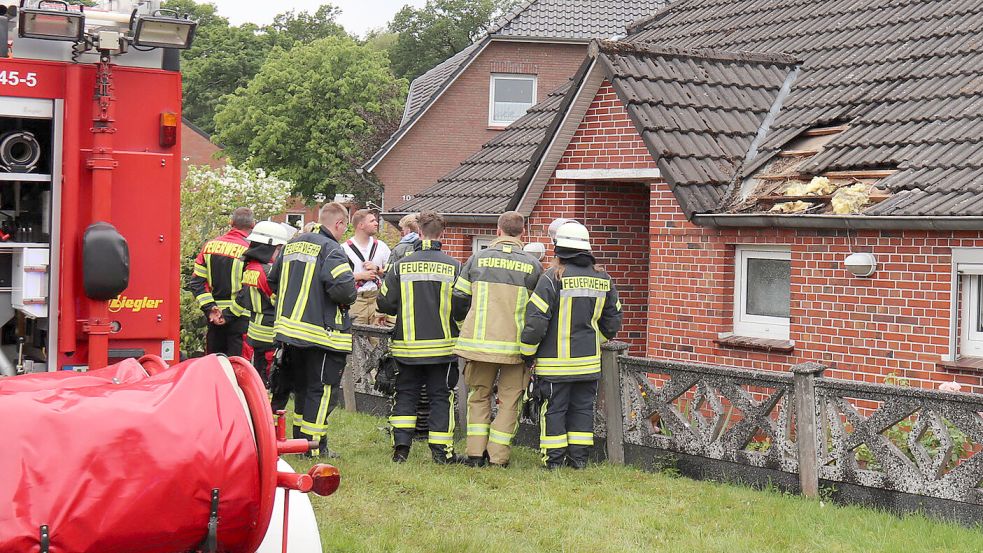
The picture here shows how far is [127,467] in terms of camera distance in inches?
159

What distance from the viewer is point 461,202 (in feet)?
50.7

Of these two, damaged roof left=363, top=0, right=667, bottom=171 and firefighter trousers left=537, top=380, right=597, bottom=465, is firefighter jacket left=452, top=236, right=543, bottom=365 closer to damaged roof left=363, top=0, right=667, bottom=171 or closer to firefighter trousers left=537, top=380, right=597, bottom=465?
firefighter trousers left=537, top=380, right=597, bottom=465

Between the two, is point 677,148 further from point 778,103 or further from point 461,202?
point 461,202

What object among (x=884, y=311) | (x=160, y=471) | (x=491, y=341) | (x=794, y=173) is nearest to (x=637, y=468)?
(x=491, y=341)

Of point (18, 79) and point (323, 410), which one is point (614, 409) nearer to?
point (323, 410)

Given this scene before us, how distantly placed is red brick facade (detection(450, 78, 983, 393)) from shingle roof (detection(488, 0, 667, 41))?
19281mm

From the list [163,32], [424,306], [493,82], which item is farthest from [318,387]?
[493,82]

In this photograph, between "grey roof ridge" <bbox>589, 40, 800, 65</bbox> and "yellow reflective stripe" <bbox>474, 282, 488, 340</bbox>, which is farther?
"grey roof ridge" <bbox>589, 40, 800, 65</bbox>

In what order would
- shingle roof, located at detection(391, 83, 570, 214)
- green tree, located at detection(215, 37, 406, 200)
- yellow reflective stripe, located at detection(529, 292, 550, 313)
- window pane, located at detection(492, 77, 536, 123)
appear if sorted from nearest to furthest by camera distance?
yellow reflective stripe, located at detection(529, 292, 550, 313)
shingle roof, located at detection(391, 83, 570, 214)
window pane, located at detection(492, 77, 536, 123)
green tree, located at detection(215, 37, 406, 200)

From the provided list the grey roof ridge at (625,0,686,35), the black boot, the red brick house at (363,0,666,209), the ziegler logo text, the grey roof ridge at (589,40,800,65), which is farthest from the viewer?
the red brick house at (363,0,666,209)

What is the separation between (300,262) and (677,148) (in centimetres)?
419

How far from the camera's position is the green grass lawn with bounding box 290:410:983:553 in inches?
286

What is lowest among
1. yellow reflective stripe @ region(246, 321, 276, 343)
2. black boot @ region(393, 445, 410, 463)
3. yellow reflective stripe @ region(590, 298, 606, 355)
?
black boot @ region(393, 445, 410, 463)

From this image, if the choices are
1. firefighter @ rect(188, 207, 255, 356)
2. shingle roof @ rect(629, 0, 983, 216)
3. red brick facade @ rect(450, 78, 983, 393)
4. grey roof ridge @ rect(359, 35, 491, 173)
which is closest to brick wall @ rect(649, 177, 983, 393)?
red brick facade @ rect(450, 78, 983, 393)
